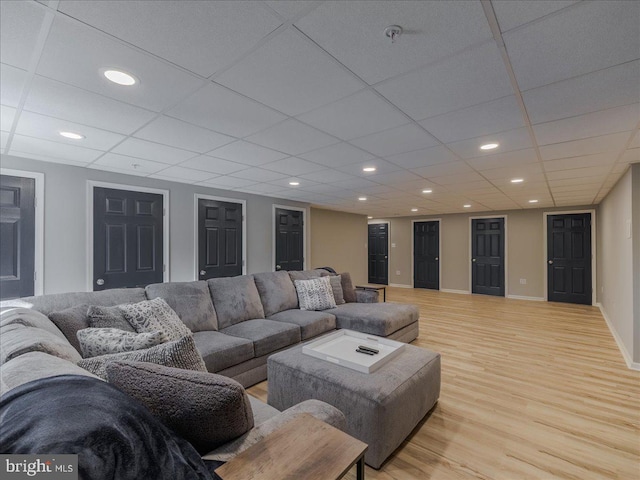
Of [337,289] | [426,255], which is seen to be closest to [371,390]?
[337,289]

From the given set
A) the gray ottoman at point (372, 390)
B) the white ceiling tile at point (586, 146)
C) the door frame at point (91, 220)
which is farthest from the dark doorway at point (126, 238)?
the white ceiling tile at point (586, 146)

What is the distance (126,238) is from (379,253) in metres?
7.63

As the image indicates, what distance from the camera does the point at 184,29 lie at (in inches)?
51.0

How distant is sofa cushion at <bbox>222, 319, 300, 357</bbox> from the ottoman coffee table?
1.69 feet

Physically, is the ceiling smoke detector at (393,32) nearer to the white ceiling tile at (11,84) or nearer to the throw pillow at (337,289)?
the white ceiling tile at (11,84)

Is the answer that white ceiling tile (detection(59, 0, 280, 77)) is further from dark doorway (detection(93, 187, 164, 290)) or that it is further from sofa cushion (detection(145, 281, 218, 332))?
dark doorway (detection(93, 187, 164, 290))

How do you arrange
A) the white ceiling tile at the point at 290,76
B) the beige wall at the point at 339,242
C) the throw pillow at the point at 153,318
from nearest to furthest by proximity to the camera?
the white ceiling tile at the point at 290,76, the throw pillow at the point at 153,318, the beige wall at the point at 339,242

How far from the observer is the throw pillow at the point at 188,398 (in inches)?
38.2

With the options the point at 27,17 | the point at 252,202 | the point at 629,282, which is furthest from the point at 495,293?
the point at 27,17

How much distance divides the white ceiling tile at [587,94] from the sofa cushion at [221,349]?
2.82 m

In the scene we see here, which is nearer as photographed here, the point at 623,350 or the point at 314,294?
the point at 623,350

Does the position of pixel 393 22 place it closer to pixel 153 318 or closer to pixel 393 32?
pixel 393 32

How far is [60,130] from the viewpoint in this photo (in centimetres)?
248

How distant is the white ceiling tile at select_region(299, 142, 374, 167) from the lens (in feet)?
9.44
